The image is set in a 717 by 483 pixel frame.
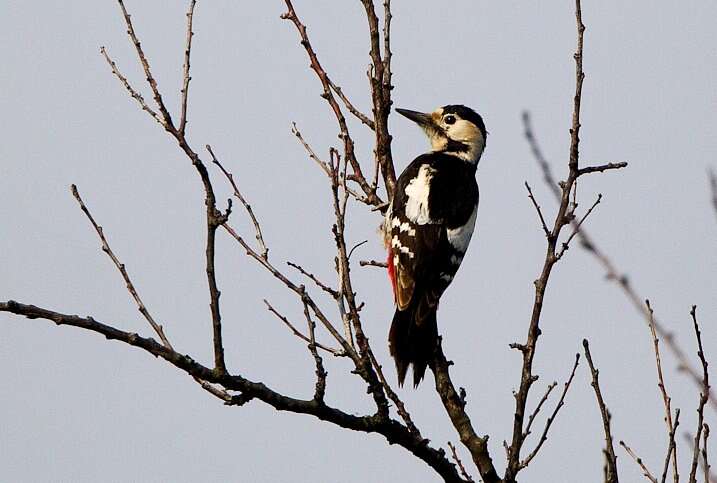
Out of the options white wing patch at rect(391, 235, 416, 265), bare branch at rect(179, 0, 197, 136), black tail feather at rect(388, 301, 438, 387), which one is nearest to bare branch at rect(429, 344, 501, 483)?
black tail feather at rect(388, 301, 438, 387)

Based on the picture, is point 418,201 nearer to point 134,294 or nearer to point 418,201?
point 418,201

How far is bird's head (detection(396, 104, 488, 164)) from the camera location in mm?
7301

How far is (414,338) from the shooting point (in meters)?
5.27

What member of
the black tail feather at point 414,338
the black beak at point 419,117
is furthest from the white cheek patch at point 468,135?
the black tail feather at point 414,338

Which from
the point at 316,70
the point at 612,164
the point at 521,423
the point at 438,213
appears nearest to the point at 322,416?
the point at 521,423

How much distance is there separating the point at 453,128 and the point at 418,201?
1578 mm

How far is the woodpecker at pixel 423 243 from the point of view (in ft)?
17.3

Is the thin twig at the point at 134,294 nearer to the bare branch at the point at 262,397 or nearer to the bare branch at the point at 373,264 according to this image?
the bare branch at the point at 262,397

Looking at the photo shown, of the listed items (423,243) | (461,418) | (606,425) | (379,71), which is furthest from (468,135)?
(606,425)

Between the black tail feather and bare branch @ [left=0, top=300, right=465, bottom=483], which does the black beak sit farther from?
bare branch @ [left=0, top=300, right=465, bottom=483]

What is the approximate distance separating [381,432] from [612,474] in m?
0.85

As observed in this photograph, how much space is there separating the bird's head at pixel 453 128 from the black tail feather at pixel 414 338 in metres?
2.03

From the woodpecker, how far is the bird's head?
0.54m

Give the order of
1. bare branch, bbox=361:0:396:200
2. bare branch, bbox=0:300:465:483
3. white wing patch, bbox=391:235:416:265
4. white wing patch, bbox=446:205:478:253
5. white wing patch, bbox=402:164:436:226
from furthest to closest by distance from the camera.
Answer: white wing patch, bbox=446:205:478:253
white wing patch, bbox=402:164:436:226
white wing patch, bbox=391:235:416:265
bare branch, bbox=361:0:396:200
bare branch, bbox=0:300:465:483
